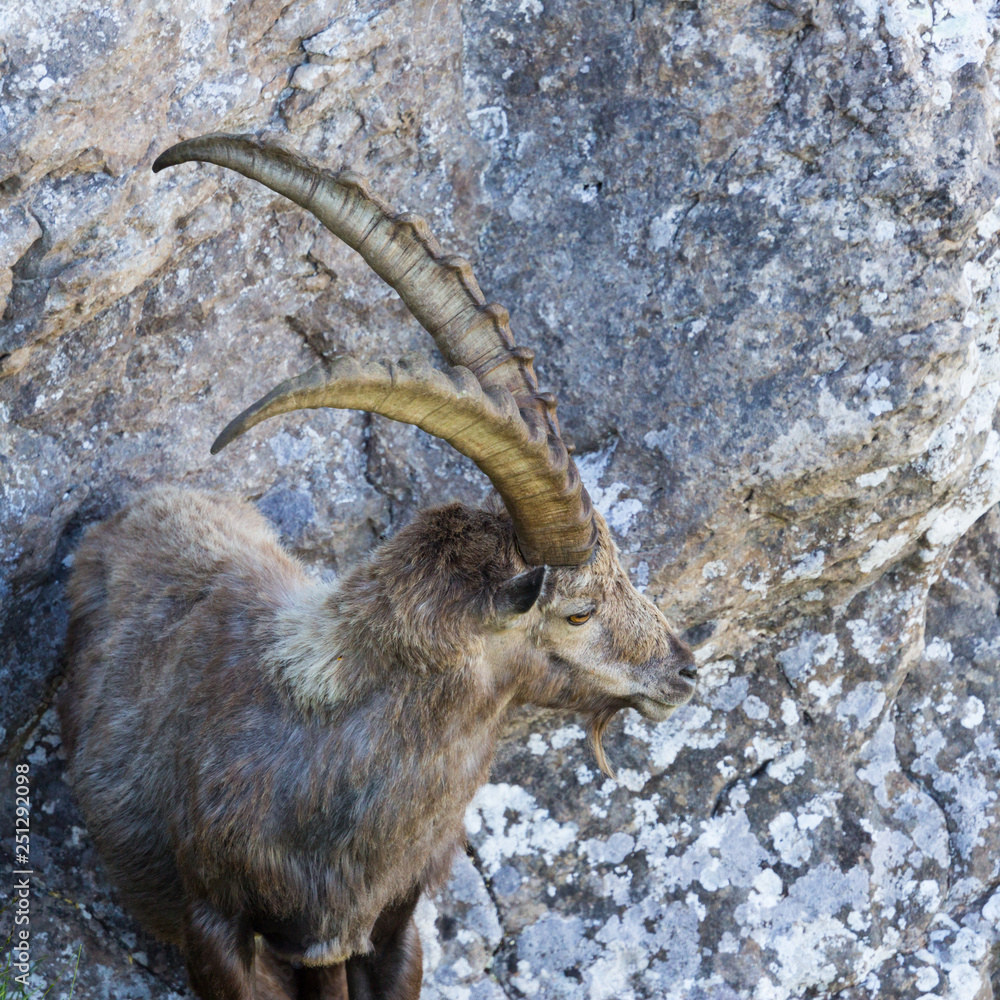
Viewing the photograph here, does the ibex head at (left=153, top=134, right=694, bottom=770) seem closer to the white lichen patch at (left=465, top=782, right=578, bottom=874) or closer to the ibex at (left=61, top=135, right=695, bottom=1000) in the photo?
the ibex at (left=61, top=135, right=695, bottom=1000)

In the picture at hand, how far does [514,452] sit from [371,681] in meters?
0.90

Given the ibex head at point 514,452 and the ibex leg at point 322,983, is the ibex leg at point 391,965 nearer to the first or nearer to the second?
the ibex leg at point 322,983

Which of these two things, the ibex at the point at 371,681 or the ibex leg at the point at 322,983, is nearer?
the ibex at the point at 371,681

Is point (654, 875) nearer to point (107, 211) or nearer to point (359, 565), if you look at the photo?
point (359, 565)

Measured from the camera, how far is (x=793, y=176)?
4.64 meters

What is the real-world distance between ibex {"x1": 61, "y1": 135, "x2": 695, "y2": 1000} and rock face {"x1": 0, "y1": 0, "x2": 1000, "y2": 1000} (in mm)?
673

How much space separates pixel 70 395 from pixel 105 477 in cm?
42

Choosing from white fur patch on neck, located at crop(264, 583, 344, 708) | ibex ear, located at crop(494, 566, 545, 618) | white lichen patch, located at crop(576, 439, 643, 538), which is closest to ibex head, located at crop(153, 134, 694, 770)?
ibex ear, located at crop(494, 566, 545, 618)

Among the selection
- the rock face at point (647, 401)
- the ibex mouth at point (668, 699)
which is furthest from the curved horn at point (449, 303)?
the rock face at point (647, 401)

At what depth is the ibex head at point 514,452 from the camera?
3.16m

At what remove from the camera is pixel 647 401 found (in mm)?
4836

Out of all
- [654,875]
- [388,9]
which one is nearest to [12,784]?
[654,875]

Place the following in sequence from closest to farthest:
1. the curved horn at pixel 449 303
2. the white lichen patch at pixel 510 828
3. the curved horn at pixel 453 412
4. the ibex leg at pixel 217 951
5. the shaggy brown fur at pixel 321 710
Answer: the curved horn at pixel 453 412 → the curved horn at pixel 449 303 → the shaggy brown fur at pixel 321 710 → the ibex leg at pixel 217 951 → the white lichen patch at pixel 510 828

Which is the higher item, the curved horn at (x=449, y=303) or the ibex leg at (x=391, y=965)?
the curved horn at (x=449, y=303)
